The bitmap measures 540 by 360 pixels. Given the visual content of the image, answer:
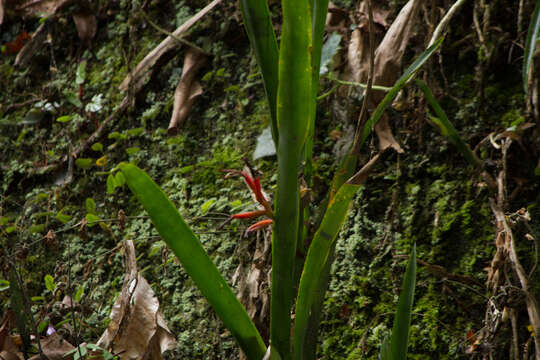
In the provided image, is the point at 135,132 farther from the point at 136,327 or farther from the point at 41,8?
the point at 41,8

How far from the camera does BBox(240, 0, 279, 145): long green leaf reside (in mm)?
671

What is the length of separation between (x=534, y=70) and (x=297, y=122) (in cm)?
65

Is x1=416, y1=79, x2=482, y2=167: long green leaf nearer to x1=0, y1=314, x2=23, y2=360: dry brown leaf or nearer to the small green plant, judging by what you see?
the small green plant

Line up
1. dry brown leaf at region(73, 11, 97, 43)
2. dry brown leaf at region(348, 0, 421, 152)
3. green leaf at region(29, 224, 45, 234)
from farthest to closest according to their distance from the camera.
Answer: dry brown leaf at region(73, 11, 97, 43)
green leaf at region(29, 224, 45, 234)
dry brown leaf at region(348, 0, 421, 152)

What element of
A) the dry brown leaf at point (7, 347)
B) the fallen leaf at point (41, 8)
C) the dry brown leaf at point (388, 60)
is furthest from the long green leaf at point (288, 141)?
the fallen leaf at point (41, 8)

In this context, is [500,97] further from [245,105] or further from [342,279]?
[245,105]

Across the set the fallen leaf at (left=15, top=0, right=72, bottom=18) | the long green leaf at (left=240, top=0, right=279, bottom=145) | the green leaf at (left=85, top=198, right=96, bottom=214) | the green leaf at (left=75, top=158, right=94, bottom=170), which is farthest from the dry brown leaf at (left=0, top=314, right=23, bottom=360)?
the fallen leaf at (left=15, top=0, right=72, bottom=18)

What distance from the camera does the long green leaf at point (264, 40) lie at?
67cm

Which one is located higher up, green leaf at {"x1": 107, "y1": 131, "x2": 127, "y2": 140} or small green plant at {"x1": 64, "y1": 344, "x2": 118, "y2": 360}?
green leaf at {"x1": 107, "y1": 131, "x2": 127, "y2": 140}

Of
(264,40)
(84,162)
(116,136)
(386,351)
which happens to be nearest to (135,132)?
(116,136)

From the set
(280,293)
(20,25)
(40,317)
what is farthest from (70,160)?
(280,293)

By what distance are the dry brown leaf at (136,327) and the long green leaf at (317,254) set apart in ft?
1.13

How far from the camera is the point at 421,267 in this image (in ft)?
3.26

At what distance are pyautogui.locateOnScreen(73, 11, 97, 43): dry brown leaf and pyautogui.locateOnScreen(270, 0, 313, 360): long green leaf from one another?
1.53 meters
